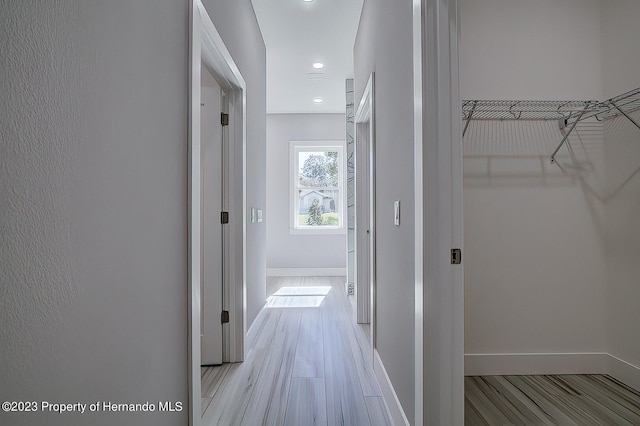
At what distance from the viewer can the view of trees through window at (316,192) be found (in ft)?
21.1

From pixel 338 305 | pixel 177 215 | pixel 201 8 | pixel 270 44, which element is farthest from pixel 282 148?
pixel 177 215

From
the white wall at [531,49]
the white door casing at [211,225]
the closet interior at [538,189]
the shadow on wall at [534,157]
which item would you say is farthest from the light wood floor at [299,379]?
the white wall at [531,49]

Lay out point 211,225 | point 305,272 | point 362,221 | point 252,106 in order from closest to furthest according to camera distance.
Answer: point 211,225
point 252,106
point 362,221
point 305,272

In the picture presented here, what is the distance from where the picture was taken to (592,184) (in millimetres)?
2381

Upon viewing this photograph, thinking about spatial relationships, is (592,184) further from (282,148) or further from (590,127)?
(282,148)

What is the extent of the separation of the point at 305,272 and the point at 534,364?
14.1 ft

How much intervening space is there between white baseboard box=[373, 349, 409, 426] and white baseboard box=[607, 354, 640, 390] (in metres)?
1.47

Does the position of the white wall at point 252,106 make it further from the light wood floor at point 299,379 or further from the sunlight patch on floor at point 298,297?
the sunlight patch on floor at point 298,297

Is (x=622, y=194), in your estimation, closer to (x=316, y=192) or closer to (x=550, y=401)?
(x=550, y=401)

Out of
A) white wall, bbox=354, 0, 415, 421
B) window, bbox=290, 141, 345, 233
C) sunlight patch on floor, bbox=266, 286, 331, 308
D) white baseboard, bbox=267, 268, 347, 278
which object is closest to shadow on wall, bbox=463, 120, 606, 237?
white wall, bbox=354, 0, 415, 421

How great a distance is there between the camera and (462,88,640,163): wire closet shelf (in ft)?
7.36

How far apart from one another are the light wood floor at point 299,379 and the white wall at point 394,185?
0.26 meters

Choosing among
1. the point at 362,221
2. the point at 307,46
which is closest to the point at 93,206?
the point at 362,221

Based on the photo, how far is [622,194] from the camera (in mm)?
2258
